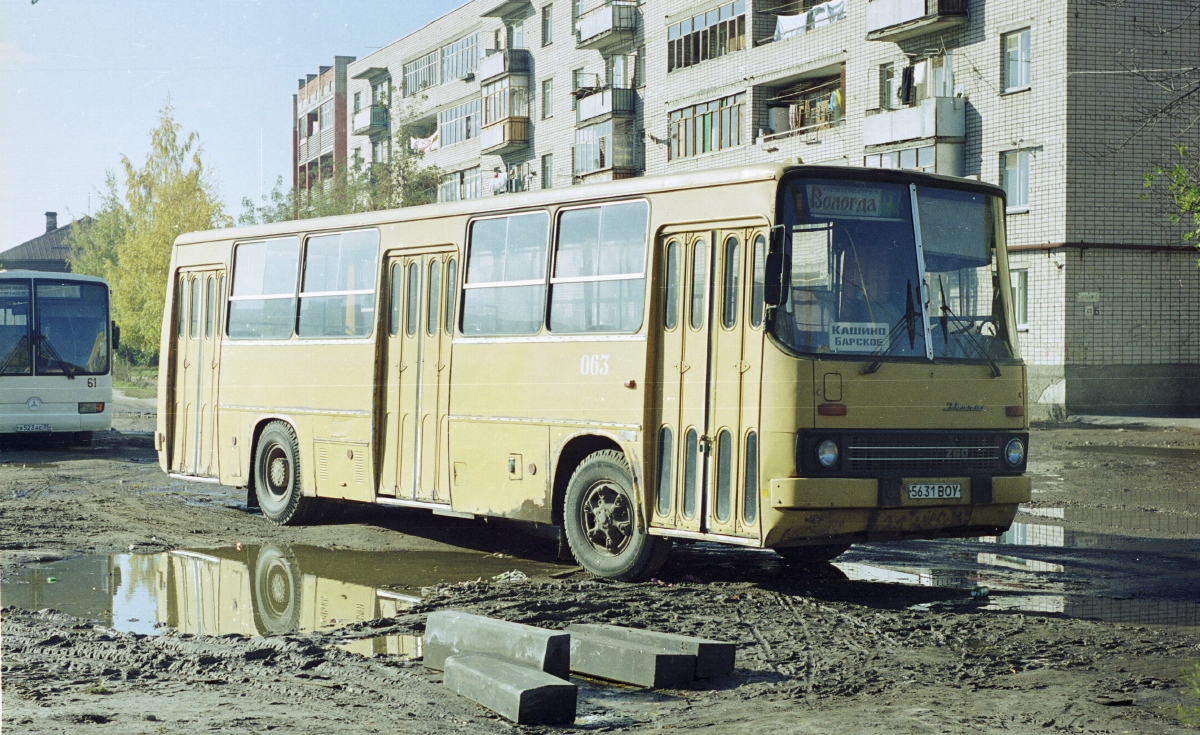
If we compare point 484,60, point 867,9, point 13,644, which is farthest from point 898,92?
point 13,644

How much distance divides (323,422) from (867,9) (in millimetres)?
27801

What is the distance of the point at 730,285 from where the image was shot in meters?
9.40

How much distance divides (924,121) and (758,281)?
2815 cm

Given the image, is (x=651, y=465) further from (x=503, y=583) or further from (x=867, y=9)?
(x=867, y=9)

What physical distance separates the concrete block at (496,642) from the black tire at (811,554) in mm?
4360

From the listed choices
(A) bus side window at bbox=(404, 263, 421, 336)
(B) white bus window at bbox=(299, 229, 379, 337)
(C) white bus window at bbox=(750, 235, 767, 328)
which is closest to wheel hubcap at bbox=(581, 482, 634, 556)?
(C) white bus window at bbox=(750, 235, 767, 328)

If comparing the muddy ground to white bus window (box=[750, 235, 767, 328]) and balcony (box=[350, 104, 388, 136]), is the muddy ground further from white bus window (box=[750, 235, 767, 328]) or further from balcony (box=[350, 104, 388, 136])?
balcony (box=[350, 104, 388, 136])

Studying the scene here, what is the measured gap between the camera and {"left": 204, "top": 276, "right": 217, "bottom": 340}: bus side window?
1563 cm

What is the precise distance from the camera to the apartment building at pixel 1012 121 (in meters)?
32.7

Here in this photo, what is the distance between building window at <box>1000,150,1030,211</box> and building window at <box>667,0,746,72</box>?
11819mm

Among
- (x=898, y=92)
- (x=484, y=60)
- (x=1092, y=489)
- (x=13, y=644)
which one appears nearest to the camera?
(x=13, y=644)

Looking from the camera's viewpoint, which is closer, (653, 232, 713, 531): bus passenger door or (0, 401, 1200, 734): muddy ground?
(0, 401, 1200, 734): muddy ground

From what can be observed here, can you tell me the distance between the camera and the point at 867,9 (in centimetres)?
3738

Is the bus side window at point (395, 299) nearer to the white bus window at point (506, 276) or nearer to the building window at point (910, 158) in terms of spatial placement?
the white bus window at point (506, 276)
